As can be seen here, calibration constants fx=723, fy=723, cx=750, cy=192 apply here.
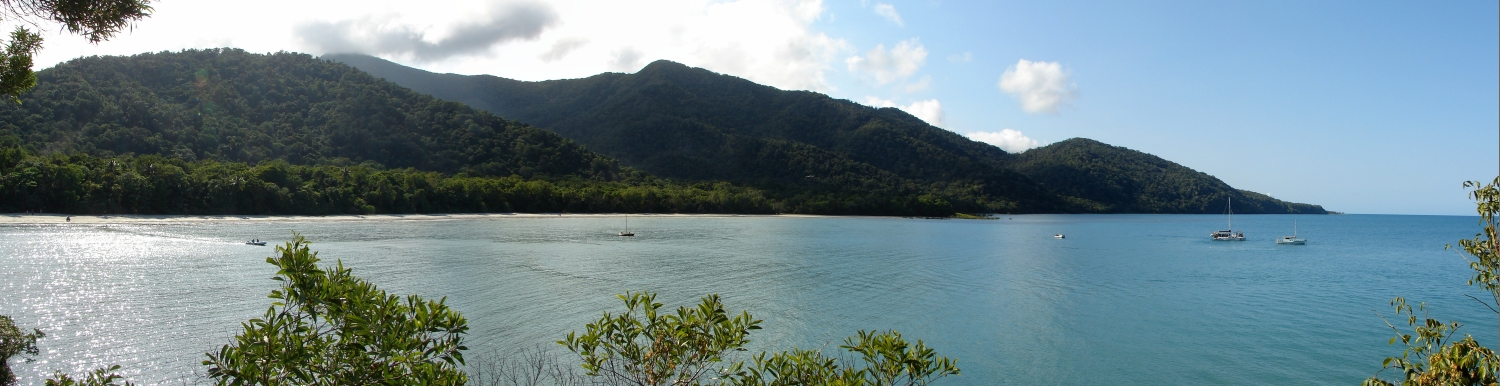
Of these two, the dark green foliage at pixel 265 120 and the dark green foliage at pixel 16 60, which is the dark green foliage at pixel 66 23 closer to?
the dark green foliage at pixel 16 60

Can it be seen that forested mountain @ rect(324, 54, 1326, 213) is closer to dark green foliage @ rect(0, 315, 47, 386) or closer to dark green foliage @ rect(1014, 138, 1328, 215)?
dark green foliage @ rect(1014, 138, 1328, 215)

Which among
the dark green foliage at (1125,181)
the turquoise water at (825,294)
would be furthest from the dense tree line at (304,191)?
the dark green foliage at (1125,181)

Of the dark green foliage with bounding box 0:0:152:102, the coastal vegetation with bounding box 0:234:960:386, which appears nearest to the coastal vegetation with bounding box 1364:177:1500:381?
the coastal vegetation with bounding box 0:234:960:386

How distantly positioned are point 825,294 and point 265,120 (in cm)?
7969

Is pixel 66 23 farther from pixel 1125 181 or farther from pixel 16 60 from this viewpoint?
pixel 1125 181

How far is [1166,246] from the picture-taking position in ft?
174

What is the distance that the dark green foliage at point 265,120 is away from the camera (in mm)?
63719

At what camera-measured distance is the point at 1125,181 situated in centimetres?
14812

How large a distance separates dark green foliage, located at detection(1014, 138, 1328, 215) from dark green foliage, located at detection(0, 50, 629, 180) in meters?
93.0

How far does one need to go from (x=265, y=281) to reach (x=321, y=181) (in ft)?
146

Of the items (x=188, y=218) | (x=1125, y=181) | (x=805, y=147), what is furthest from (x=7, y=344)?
(x=1125, y=181)

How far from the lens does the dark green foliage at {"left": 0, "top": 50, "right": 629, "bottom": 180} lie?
63.7 metres

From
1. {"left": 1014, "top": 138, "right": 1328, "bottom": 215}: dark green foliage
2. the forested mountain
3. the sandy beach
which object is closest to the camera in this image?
the sandy beach

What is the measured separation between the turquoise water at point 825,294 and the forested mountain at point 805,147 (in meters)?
68.7
